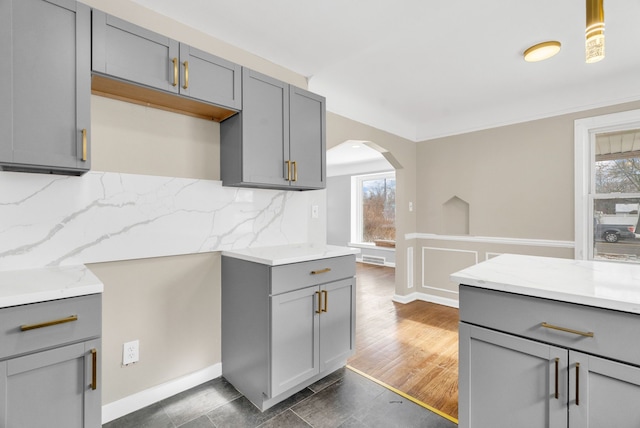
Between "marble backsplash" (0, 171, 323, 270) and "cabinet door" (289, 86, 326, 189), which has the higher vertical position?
"cabinet door" (289, 86, 326, 189)

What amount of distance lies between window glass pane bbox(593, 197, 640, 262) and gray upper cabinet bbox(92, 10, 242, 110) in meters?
3.60

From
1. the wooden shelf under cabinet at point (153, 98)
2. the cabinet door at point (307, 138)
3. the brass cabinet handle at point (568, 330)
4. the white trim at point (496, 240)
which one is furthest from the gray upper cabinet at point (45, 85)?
the white trim at point (496, 240)

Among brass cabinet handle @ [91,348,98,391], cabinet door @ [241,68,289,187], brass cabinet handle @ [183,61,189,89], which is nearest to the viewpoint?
brass cabinet handle @ [91,348,98,391]

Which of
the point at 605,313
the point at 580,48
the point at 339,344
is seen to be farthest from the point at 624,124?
the point at 339,344

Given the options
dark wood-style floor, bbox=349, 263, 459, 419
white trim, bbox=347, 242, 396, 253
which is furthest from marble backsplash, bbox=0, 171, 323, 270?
white trim, bbox=347, 242, 396, 253

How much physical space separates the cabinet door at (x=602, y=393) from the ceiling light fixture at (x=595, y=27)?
1.05m

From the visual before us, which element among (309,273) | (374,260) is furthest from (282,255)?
(374,260)

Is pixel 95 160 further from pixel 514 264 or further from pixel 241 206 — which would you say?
pixel 514 264

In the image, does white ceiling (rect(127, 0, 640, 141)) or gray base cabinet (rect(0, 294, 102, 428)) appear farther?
white ceiling (rect(127, 0, 640, 141))

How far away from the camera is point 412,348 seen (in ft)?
9.14

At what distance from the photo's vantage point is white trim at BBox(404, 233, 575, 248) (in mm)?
3225

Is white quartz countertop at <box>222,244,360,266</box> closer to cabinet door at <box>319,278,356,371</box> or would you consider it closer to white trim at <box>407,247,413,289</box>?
cabinet door at <box>319,278,356,371</box>

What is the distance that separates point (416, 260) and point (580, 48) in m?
2.83

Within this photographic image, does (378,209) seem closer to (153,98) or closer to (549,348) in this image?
(153,98)
